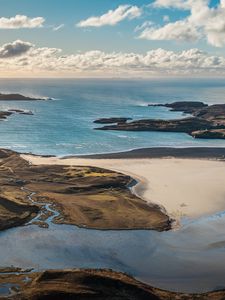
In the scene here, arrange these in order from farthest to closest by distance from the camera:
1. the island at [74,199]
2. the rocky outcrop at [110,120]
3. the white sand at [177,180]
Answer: the rocky outcrop at [110,120] < the white sand at [177,180] < the island at [74,199]

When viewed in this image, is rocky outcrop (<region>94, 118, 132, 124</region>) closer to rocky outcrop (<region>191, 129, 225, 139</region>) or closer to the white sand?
rocky outcrop (<region>191, 129, 225, 139</region>)

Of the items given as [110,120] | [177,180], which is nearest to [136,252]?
[177,180]

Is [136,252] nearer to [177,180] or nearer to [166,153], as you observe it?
[177,180]

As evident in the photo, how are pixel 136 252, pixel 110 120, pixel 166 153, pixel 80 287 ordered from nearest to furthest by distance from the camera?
1. pixel 80 287
2. pixel 136 252
3. pixel 166 153
4. pixel 110 120

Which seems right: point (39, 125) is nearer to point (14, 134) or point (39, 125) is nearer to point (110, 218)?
point (14, 134)

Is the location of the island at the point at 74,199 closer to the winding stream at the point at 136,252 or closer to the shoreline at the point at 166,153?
the winding stream at the point at 136,252

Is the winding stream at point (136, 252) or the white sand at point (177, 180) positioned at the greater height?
the white sand at point (177, 180)

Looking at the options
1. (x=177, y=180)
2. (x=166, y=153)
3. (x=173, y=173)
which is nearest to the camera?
(x=177, y=180)

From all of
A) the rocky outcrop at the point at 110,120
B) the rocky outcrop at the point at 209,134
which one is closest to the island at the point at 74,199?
the rocky outcrop at the point at 209,134

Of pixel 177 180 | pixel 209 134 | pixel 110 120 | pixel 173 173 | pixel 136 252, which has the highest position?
pixel 110 120
